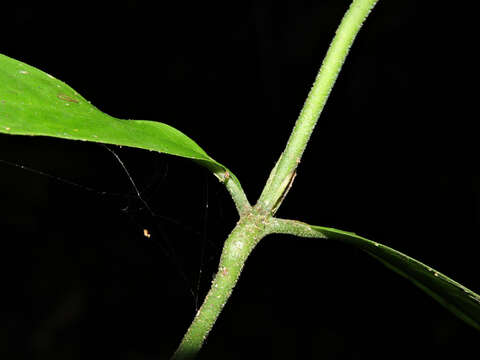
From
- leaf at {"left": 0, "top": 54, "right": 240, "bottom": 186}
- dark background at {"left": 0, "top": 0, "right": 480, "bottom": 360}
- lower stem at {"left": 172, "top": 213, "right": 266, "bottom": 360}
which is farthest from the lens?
dark background at {"left": 0, "top": 0, "right": 480, "bottom": 360}

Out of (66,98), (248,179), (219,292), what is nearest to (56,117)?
(66,98)

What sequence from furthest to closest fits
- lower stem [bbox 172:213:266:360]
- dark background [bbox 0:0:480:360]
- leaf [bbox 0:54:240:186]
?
dark background [bbox 0:0:480:360] < lower stem [bbox 172:213:266:360] < leaf [bbox 0:54:240:186]

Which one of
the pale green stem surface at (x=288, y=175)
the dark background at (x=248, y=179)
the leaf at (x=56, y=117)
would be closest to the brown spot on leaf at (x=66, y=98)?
the leaf at (x=56, y=117)

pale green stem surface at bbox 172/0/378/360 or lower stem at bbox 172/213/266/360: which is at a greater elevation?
pale green stem surface at bbox 172/0/378/360

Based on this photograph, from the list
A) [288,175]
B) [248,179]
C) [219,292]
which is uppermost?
[288,175]

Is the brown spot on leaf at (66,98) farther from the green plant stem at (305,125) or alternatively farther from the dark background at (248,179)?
the dark background at (248,179)

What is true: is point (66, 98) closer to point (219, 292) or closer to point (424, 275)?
point (219, 292)

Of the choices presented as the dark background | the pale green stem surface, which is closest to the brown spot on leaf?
the pale green stem surface

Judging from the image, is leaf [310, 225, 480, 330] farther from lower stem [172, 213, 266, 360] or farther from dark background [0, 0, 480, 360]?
dark background [0, 0, 480, 360]
